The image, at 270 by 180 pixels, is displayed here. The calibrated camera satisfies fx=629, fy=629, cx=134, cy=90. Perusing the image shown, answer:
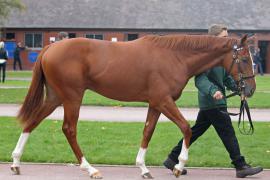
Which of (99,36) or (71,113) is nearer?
(71,113)

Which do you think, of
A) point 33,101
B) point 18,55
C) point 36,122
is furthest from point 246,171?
point 18,55

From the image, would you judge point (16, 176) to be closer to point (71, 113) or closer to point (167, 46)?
point (71, 113)

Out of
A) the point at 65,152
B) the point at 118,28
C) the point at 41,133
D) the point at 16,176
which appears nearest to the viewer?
the point at 16,176

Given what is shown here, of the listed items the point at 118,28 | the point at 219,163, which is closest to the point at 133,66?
the point at 219,163

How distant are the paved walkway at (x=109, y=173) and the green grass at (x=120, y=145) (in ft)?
1.22

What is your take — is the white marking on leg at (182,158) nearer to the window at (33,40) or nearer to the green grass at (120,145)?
the green grass at (120,145)

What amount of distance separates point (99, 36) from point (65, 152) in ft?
133

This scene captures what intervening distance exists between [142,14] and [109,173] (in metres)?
42.9

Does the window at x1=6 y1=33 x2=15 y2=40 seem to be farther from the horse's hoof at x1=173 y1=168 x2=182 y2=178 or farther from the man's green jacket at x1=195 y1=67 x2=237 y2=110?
the horse's hoof at x1=173 y1=168 x2=182 y2=178

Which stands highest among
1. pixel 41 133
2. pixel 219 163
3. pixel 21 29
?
pixel 219 163

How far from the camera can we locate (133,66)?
849 cm

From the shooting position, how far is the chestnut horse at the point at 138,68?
8.45 metres

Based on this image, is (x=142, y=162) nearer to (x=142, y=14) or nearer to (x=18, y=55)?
(x=18, y=55)

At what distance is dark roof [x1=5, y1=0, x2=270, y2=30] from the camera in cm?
5009
